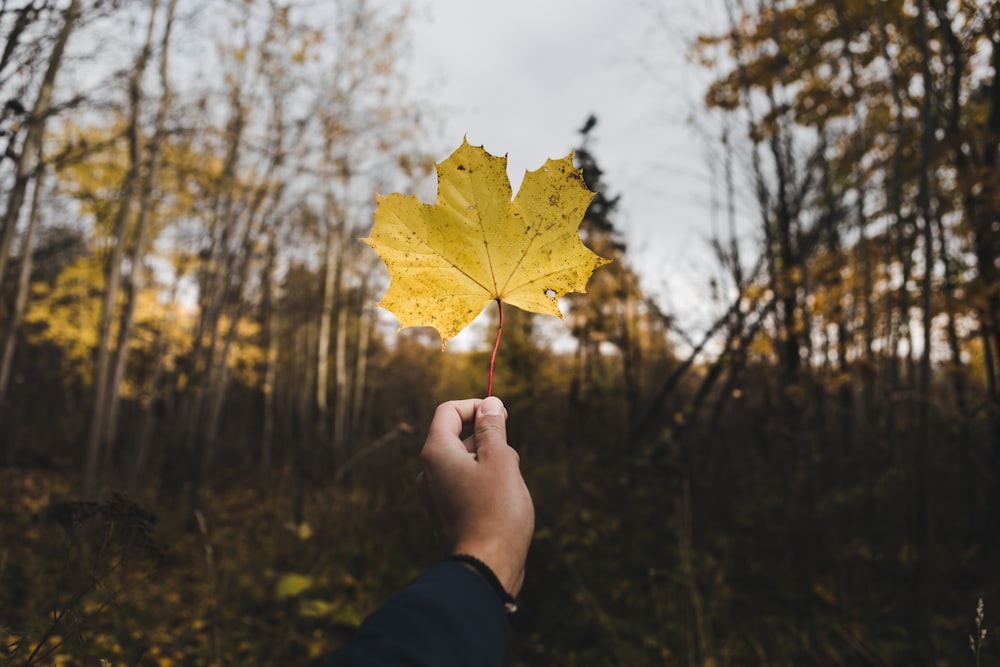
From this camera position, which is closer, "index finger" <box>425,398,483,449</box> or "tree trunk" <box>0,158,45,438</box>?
"index finger" <box>425,398,483,449</box>

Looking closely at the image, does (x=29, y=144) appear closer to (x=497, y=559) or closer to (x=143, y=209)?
(x=143, y=209)

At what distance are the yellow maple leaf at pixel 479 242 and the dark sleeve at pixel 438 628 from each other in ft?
1.36

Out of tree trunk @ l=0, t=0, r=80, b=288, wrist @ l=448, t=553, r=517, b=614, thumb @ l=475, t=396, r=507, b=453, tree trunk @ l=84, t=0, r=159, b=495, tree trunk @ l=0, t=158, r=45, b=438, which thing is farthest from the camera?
tree trunk @ l=84, t=0, r=159, b=495

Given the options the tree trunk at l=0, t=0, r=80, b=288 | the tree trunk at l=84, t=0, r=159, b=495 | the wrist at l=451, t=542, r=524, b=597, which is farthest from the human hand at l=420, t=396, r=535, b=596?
the tree trunk at l=84, t=0, r=159, b=495

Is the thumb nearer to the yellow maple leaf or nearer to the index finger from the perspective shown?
the index finger

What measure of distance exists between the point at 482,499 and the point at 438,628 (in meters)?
0.19

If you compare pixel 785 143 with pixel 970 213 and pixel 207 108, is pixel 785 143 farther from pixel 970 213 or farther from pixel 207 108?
pixel 207 108

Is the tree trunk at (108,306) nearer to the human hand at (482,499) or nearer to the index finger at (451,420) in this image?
the index finger at (451,420)

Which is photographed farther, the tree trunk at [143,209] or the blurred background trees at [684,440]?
the tree trunk at [143,209]

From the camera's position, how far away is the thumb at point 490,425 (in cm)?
80

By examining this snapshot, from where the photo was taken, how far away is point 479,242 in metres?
0.91

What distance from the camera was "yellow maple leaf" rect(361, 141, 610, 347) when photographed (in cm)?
87

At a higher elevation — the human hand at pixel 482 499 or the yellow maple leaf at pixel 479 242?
the yellow maple leaf at pixel 479 242

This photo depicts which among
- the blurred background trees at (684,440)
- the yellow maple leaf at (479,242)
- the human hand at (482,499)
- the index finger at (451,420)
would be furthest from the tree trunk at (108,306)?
the human hand at (482,499)
